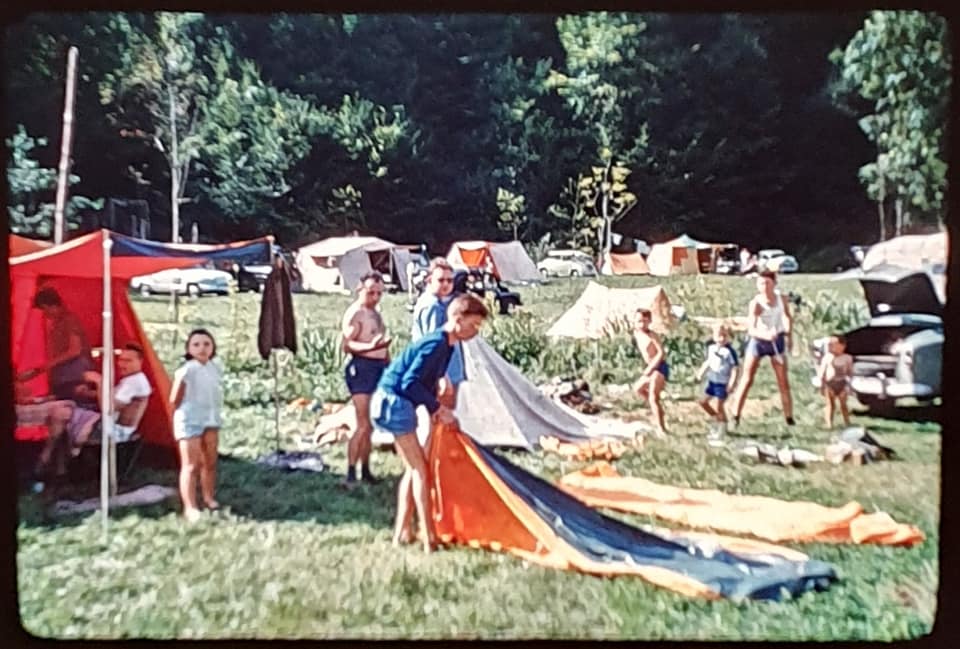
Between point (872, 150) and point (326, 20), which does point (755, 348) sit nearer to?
point (872, 150)

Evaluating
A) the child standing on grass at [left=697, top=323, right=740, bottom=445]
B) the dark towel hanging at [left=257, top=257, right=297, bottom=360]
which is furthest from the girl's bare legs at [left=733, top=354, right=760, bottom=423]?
the dark towel hanging at [left=257, top=257, right=297, bottom=360]

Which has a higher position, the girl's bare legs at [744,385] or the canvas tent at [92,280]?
the canvas tent at [92,280]

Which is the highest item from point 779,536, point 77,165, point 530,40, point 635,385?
point 530,40

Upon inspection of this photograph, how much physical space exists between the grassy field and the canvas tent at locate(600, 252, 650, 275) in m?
0.02

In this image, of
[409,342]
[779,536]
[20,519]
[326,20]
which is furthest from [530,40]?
[20,519]

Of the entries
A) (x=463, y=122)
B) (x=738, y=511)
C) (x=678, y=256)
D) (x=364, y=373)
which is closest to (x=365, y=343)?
(x=364, y=373)

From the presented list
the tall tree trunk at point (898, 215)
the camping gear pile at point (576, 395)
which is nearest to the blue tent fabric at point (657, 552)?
the camping gear pile at point (576, 395)

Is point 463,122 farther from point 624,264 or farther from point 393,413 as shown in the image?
point 393,413

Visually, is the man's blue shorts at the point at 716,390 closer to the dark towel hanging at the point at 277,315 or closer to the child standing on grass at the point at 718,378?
the child standing on grass at the point at 718,378

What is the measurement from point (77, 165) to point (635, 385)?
758 mm

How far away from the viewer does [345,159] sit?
1.53 m

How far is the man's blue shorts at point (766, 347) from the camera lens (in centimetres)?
152

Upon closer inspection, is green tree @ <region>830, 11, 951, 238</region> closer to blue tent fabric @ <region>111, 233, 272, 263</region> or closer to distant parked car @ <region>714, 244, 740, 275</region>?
distant parked car @ <region>714, 244, 740, 275</region>

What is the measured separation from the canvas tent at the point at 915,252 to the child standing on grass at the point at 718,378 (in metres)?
0.21
